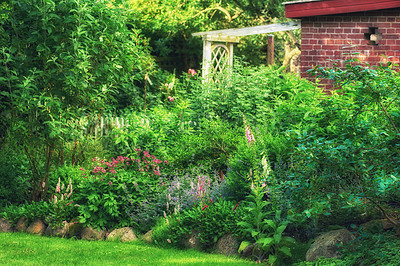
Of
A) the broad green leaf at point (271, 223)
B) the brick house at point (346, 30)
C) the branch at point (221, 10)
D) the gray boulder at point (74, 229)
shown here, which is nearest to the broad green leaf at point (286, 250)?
the broad green leaf at point (271, 223)

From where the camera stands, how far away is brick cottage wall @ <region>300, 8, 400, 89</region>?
36.0ft

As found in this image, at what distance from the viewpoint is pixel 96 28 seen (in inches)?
307

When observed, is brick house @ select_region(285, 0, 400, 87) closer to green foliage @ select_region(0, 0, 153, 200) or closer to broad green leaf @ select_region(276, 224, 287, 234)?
green foliage @ select_region(0, 0, 153, 200)

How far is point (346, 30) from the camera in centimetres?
1110

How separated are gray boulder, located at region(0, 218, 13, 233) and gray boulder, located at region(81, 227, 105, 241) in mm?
1164

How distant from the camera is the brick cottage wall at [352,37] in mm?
10984

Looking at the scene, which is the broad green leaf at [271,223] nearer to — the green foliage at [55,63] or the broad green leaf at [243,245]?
the broad green leaf at [243,245]

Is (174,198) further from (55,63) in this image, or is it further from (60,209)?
(55,63)

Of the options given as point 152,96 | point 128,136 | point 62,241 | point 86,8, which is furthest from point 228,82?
point 152,96

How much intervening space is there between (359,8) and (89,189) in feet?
21.8

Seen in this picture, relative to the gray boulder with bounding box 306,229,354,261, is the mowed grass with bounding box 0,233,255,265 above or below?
below

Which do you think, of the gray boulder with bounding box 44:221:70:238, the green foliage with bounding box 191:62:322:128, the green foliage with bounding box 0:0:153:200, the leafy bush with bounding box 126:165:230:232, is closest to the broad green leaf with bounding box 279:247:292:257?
the leafy bush with bounding box 126:165:230:232

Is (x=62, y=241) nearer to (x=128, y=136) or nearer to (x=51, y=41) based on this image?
(x=128, y=136)

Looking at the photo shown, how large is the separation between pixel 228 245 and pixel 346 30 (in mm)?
6482
